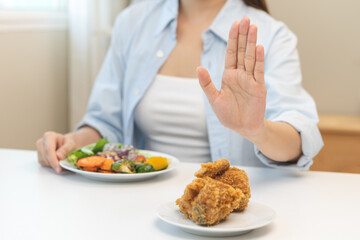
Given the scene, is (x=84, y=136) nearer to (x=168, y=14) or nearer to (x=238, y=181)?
(x=168, y=14)

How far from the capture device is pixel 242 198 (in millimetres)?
895

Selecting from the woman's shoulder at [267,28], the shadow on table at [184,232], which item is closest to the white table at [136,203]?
the shadow on table at [184,232]

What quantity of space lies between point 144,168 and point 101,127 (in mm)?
529

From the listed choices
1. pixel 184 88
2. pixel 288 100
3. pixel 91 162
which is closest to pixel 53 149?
pixel 91 162

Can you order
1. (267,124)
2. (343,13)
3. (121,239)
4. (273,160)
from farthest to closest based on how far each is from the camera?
(343,13)
(273,160)
(267,124)
(121,239)

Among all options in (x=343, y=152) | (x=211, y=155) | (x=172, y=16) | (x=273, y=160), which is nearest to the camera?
(x=273, y=160)

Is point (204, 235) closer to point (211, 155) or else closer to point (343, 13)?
point (211, 155)

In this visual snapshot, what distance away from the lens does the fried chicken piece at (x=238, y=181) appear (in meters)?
0.91

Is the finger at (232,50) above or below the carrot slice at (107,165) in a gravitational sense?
above

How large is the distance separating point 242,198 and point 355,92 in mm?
2068

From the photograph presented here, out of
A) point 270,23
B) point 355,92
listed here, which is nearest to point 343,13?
point 355,92

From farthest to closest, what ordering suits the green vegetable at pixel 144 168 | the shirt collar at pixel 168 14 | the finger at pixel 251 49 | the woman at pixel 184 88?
the shirt collar at pixel 168 14
the woman at pixel 184 88
the green vegetable at pixel 144 168
the finger at pixel 251 49

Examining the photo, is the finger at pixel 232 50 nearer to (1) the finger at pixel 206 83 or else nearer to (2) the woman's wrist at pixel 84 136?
(1) the finger at pixel 206 83

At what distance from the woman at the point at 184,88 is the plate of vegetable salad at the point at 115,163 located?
83mm
